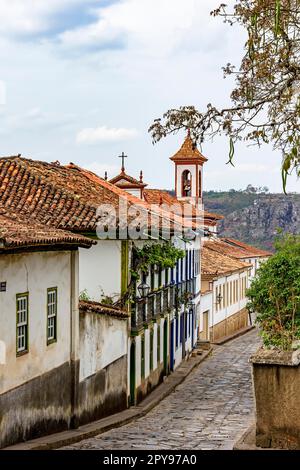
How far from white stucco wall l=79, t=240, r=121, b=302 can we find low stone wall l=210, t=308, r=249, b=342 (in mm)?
25845

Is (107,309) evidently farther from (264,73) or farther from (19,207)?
(264,73)

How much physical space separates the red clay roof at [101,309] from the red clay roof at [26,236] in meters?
2.00

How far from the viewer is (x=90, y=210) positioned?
78.7ft

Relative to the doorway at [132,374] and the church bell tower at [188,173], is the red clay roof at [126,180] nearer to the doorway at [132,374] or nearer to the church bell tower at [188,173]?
the doorway at [132,374]

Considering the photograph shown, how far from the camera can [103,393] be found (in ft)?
71.6

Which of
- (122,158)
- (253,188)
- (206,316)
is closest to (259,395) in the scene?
(122,158)

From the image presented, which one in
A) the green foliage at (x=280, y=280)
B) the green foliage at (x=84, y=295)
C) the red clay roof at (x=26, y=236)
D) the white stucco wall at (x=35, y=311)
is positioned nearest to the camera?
the red clay roof at (x=26, y=236)

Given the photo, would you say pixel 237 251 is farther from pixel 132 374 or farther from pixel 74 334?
pixel 74 334

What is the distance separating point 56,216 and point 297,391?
12753 millimetres

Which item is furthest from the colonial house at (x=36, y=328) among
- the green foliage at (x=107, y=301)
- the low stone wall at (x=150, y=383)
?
the low stone wall at (x=150, y=383)

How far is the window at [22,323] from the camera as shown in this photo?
51.1 ft

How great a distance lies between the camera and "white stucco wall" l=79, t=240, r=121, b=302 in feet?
80.0

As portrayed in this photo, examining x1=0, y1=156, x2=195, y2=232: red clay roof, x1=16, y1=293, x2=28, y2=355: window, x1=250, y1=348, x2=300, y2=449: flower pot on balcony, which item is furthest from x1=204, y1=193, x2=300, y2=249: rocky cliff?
x1=250, y1=348, x2=300, y2=449: flower pot on balcony

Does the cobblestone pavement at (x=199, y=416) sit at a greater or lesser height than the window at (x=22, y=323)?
lesser
